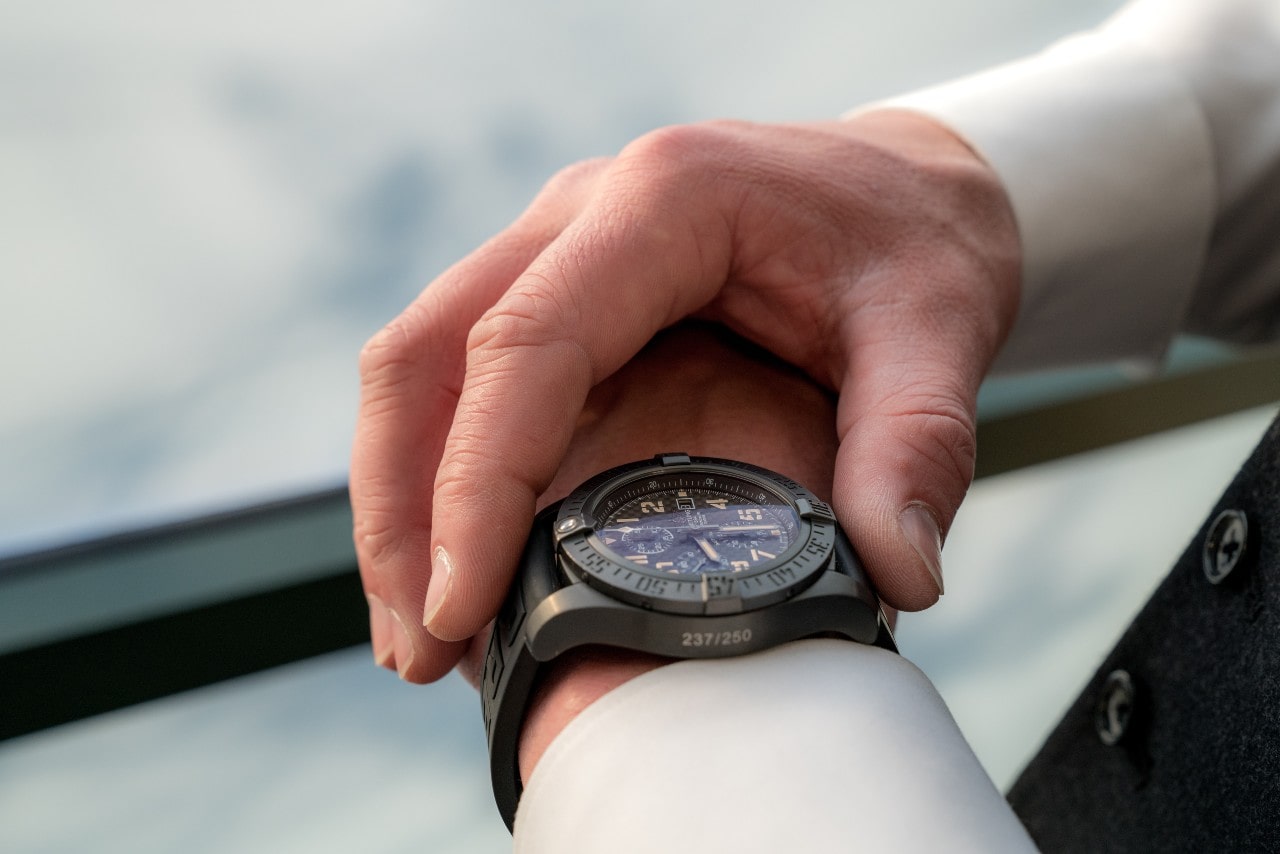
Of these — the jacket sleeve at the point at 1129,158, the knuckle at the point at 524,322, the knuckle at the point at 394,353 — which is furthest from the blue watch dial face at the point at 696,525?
the jacket sleeve at the point at 1129,158

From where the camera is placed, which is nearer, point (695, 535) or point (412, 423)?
point (695, 535)

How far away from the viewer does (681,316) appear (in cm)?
70

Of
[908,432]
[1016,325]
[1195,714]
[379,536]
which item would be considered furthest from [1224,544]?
[379,536]

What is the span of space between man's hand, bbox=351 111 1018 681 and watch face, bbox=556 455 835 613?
0.12ft

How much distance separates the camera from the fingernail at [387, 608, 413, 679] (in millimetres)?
632

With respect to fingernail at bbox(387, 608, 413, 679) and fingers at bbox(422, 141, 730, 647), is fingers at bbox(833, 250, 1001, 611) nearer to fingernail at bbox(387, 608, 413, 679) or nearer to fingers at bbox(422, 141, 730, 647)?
fingers at bbox(422, 141, 730, 647)

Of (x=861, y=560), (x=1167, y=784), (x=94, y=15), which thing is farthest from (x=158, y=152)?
(x=1167, y=784)

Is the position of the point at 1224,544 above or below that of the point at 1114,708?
above

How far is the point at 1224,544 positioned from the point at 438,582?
45 centimetres

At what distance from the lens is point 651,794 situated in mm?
370

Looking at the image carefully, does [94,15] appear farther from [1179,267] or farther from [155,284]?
[1179,267]

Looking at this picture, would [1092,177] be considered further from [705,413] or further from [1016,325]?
[705,413]

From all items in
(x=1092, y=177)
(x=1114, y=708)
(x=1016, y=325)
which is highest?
(x=1092, y=177)

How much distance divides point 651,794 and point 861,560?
0.70 feet
